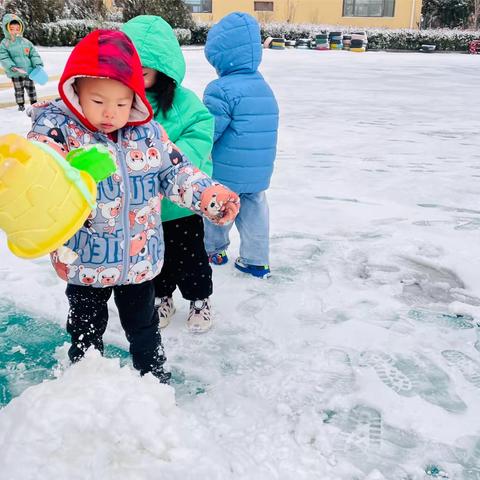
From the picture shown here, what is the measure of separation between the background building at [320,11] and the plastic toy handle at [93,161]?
3867 centimetres

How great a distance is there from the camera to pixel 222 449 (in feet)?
6.31

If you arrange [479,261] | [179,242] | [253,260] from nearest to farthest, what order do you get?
1. [179,242]
2. [253,260]
3. [479,261]

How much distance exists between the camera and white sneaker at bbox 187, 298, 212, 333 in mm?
2826

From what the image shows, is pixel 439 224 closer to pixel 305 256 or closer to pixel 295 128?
pixel 305 256

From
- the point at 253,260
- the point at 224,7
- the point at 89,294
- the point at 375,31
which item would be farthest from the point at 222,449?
the point at 224,7

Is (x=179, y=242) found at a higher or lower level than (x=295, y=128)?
higher

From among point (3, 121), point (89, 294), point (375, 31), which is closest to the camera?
point (89, 294)

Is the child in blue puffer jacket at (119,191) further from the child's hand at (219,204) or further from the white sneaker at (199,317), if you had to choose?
the white sneaker at (199,317)

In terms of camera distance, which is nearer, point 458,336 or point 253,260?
point 458,336

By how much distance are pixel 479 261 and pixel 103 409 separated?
2821 mm

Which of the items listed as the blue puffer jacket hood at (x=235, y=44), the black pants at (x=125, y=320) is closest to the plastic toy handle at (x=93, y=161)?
the black pants at (x=125, y=320)

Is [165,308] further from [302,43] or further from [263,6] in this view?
[263,6]

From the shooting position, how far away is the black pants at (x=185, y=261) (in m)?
2.74

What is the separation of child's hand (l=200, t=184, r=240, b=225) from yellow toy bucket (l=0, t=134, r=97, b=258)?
0.50m
